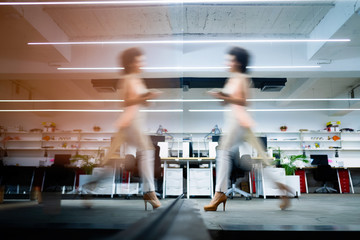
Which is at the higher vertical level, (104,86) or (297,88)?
(297,88)

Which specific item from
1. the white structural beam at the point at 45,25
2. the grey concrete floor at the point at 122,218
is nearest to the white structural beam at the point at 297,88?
the grey concrete floor at the point at 122,218

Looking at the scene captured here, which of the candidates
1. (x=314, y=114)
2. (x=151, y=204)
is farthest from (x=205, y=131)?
(x=151, y=204)

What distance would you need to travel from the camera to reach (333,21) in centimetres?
502

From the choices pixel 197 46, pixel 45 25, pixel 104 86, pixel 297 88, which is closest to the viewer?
pixel 45 25

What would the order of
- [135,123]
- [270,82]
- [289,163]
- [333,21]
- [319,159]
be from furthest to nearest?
1. [319,159]
2. [289,163]
3. [270,82]
4. [333,21]
5. [135,123]

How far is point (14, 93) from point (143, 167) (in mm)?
813

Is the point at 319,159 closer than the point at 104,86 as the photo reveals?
No

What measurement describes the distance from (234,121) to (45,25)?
1531 millimetres

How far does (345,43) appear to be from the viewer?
5199mm

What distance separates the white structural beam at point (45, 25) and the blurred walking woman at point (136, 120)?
0.56 meters

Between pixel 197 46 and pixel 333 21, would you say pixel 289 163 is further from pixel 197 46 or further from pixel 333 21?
pixel 197 46

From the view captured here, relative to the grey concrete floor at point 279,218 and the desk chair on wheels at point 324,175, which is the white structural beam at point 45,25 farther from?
the desk chair on wheels at point 324,175

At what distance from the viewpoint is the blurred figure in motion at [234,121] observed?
6.98 ft

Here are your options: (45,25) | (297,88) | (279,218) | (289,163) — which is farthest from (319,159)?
(45,25)
